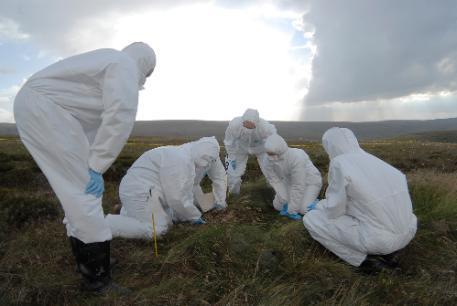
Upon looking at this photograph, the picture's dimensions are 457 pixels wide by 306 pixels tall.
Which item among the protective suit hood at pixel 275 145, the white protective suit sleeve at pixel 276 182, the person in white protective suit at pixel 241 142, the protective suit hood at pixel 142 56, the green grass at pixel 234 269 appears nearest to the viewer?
the green grass at pixel 234 269

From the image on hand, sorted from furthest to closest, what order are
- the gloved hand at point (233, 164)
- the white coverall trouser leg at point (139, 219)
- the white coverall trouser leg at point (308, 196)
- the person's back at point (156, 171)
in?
the gloved hand at point (233, 164) → the white coverall trouser leg at point (308, 196) → the person's back at point (156, 171) → the white coverall trouser leg at point (139, 219)

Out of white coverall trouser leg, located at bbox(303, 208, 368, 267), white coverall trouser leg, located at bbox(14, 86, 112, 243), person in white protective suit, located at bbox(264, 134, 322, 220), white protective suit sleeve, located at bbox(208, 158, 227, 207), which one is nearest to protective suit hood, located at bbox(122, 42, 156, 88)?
white coverall trouser leg, located at bbox(14, 86, 112, 243)

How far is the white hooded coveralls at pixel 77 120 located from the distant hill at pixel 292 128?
367 ft

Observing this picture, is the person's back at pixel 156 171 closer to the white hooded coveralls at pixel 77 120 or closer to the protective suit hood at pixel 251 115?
the white hooded coveralls at pixel 77 120

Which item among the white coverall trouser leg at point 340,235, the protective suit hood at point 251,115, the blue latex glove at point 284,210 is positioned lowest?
the blue latex glove at point 284,210

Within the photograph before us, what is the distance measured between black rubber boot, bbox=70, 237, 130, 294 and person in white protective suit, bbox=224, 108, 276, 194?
5311 millimetres

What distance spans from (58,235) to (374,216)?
14.3 feet

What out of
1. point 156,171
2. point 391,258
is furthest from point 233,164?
point 391,258

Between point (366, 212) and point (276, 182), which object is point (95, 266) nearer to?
point (366, 212)

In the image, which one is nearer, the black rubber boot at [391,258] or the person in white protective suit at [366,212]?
the person in white protective suit at [366,212]

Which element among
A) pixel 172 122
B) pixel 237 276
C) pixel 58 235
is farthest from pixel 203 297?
pixel 172 122

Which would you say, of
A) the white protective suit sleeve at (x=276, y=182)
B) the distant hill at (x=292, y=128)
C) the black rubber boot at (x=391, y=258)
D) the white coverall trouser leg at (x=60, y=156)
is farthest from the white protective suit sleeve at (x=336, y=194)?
the distant hill at (x=292, y=128)

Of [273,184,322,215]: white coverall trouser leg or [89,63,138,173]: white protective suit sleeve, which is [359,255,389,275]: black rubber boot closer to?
[273,184,322,215]: white coverall trouser leg

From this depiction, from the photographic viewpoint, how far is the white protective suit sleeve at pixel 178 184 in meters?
5.97
